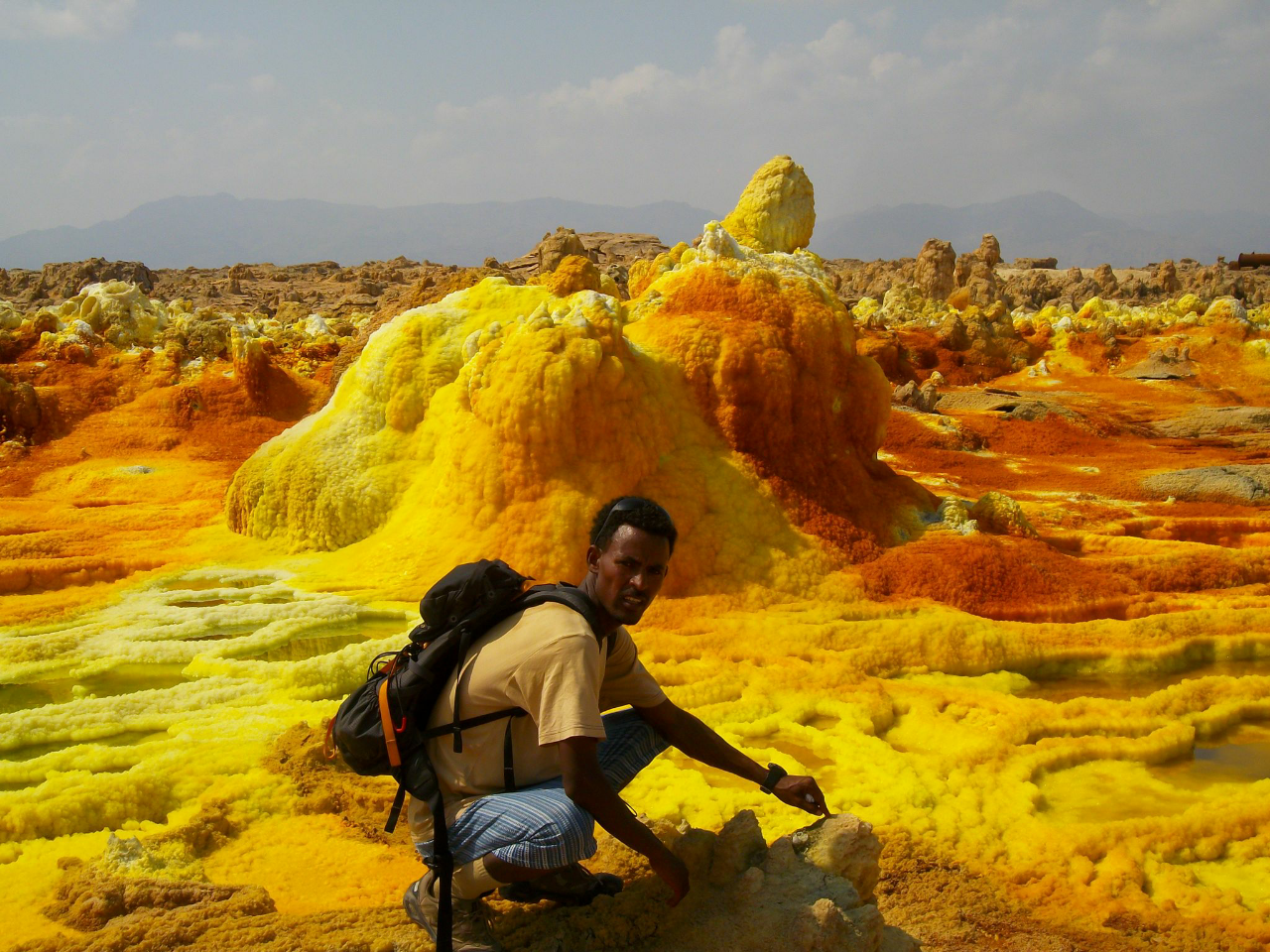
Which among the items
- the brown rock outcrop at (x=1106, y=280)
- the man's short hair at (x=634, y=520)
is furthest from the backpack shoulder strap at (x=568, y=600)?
the brown rock outcrop at (x=1106, y=280)

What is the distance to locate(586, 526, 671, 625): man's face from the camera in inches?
96.5

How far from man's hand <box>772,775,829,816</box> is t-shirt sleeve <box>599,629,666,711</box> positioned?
1.34ft

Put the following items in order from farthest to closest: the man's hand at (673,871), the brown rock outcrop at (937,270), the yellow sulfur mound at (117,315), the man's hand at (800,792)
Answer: the brown rock outcrop at (937,270), the yellow sulfur mound at (117,315), the man's hand at (800,792), the man's hand at (673,871)

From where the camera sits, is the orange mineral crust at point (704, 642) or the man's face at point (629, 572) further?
the orange mineral crust at point (704, 642)

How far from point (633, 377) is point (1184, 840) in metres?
3.94

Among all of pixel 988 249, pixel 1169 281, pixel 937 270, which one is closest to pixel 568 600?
pixel 937 270

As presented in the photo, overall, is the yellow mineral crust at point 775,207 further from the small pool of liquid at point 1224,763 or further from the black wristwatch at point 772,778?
the black wristwatch at point 772,778

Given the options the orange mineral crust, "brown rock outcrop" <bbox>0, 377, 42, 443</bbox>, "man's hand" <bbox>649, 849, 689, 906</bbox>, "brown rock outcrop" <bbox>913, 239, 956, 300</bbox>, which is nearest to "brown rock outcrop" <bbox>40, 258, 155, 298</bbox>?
"brown rock outcrop" <bbox>0, 377, 42, 443</bbox>

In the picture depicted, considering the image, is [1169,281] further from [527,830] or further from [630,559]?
[527,830]

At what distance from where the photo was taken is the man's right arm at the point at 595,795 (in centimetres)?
223

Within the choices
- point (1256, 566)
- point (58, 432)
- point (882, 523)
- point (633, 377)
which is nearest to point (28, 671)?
point (633, 377)

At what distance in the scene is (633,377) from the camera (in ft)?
20.6

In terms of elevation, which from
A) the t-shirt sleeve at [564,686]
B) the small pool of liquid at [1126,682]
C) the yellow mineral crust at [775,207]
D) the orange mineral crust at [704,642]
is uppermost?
the yellow mineral crust at [775,207]

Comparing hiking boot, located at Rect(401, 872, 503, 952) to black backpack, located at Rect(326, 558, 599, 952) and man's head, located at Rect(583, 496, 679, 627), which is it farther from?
man's head, located at Rect(583, 496, 679, 627)
